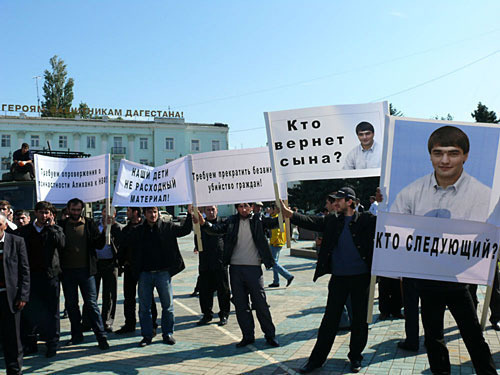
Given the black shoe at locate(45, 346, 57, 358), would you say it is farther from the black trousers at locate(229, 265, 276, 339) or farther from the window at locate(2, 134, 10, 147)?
the window at locate(2, 134, 10, 147)

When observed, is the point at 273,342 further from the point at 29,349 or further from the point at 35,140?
the point at 35,140

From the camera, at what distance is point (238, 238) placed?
23.2ft

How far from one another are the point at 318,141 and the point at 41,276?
4164mm

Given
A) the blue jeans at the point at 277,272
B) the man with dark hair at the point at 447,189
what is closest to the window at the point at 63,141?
the blue jeans at the point at 277,272

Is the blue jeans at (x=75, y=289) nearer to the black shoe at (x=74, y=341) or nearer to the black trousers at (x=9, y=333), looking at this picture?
the black shoe at (x=74, y=341)

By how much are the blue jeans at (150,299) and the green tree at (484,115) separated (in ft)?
151

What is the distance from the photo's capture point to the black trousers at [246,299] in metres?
6.73

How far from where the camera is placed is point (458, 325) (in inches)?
193

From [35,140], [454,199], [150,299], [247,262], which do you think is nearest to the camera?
[454,199]

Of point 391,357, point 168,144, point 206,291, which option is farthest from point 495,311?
point 168,144

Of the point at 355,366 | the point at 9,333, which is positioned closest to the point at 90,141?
the point at 9,333

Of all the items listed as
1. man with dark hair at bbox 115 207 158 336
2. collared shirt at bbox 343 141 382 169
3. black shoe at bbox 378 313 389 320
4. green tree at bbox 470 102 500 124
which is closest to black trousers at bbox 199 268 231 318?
man with dark hair at bbox 115 207 158 336

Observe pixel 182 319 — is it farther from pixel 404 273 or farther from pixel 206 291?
pixel 404 273

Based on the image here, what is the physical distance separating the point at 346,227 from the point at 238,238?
1852 mm
